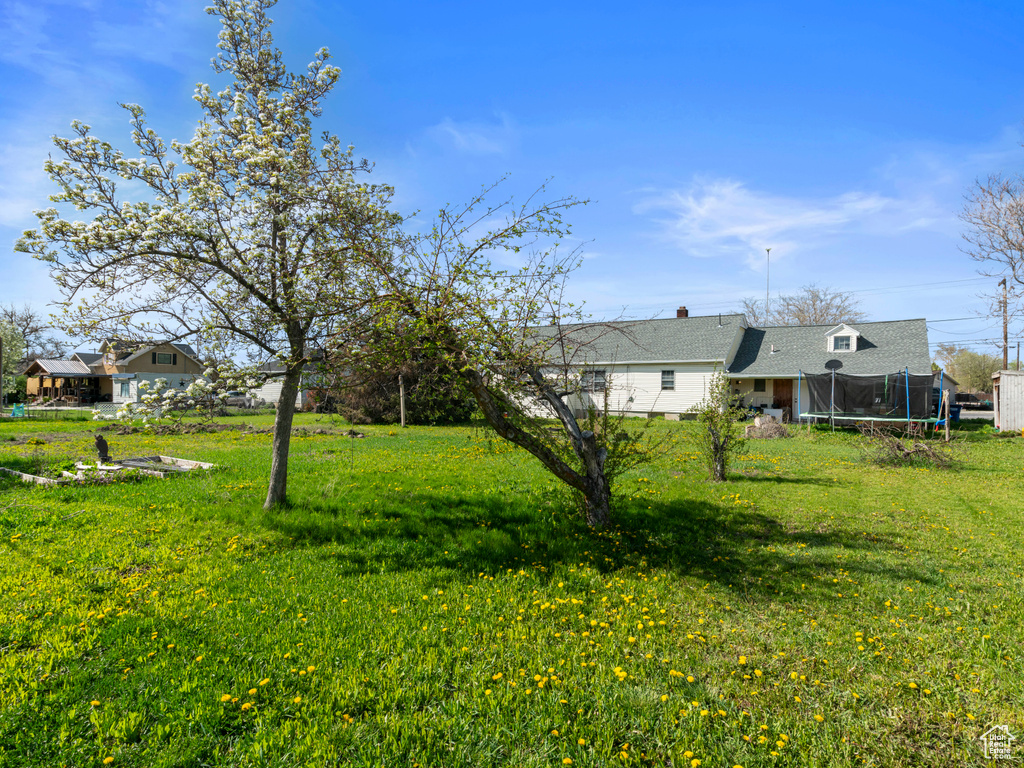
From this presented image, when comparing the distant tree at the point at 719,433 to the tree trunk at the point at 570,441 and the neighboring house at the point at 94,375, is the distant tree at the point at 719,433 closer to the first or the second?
the tree trunk at the point at 570,441

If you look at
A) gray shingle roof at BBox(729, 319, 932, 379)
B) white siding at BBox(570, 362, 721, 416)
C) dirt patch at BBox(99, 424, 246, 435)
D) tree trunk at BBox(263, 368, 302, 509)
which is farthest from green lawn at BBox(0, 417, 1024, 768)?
white siding at BBox(570, 362, 721, 416)

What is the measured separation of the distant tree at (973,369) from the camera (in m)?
50.3

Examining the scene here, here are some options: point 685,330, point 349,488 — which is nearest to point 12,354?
point 349,488

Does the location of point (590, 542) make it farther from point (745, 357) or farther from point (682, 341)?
point (745, 357)

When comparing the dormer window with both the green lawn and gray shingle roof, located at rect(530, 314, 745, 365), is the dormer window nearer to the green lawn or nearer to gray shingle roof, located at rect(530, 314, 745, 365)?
gray shingle roof, located at rect(530, 314, 745, 365)

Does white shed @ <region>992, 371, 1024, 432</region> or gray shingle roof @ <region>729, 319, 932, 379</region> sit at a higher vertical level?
gray shingle roof @ <region>729, 319, 932, 379</region>

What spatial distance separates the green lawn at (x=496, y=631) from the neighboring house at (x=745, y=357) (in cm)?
1805

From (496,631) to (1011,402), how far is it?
26356 mm

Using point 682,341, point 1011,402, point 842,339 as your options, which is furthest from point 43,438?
point 1011,402

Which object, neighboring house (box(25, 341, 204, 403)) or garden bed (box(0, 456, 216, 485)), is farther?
neighboring house (box(25, 341, 204, 403))

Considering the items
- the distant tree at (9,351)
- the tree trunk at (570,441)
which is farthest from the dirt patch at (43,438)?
the distant tree at (9,351)

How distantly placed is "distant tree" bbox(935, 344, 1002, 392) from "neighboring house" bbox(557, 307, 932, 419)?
31948mm

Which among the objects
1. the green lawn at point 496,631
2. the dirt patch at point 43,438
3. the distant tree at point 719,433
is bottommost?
the green lawn at point 496,631

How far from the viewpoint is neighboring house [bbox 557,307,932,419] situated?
2523cm
